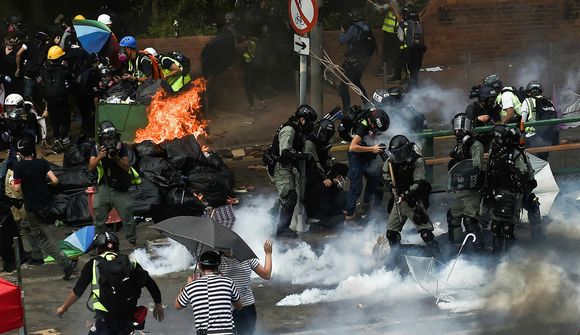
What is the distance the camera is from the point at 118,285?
8.30m

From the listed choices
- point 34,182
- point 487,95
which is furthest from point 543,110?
point 34,182

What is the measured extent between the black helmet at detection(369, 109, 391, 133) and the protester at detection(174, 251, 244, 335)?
15.9 feet

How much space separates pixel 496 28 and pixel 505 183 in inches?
374

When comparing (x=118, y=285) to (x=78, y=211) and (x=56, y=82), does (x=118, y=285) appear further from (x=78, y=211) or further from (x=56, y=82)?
(x=56, y=82)

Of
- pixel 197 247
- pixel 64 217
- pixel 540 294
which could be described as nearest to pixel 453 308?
pixel 540 294

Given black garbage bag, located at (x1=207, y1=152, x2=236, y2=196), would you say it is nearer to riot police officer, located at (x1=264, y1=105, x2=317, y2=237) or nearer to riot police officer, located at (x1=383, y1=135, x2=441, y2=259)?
riot police officer, located at (x1=264, y1=105, x2=317, y2=237)

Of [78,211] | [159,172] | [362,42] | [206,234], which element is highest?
[362,42]

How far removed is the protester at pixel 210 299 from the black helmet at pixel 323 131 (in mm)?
4933

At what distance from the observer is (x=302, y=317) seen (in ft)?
34.5

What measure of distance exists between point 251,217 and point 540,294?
402cm

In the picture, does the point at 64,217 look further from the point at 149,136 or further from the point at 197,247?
the point at 197,247

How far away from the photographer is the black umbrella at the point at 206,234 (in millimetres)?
8258

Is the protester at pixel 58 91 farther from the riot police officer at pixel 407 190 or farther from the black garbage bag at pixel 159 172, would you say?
the riot police officer at pixel 407 190

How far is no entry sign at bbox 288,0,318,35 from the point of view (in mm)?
12992
